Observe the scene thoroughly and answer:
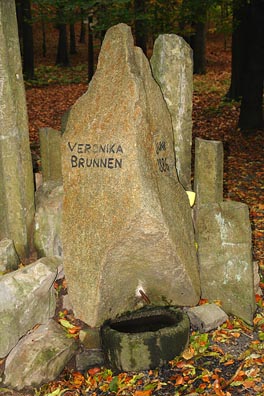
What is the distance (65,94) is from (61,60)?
698 cm

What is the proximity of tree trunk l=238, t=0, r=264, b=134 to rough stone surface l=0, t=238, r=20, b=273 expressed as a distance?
7783 millimetres

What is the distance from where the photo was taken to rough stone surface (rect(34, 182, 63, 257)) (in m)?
4.80

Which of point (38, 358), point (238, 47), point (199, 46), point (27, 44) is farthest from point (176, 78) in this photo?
point (199, 46)

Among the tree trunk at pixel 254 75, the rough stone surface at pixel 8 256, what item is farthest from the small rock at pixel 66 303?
the tree trunk at pixel 254 75

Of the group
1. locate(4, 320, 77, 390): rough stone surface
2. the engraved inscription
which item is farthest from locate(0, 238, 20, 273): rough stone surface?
the engraved inscription

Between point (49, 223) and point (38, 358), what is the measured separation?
52.8 inches

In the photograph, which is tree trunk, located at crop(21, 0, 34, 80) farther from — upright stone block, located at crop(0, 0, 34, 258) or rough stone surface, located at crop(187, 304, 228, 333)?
rough stone surface, located at crop(187, 304, 228, 333)

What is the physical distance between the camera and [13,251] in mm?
4680

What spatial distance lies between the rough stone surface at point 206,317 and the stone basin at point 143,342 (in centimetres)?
21

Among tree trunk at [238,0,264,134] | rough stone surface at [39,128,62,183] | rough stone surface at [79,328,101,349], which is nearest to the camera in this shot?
rough stone surface at [79,328,101,349]

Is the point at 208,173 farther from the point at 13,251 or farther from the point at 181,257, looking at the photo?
the point at 13,251

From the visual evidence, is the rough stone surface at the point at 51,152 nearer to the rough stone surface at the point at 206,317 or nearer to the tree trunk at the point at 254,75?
the rough stone surface at the point at 206,317

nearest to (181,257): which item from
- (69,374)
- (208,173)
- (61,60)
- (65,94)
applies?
(208,173)

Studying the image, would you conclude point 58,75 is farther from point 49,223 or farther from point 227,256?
point 227,256
